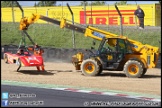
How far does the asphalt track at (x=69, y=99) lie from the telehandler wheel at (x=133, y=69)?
4943mm

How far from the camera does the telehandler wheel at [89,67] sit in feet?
58.4

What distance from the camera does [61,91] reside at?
1323cm

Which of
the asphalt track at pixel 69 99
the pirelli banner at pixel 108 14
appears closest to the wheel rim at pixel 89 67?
the asphalt track at pixel 69 99

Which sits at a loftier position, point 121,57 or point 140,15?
point 140,15

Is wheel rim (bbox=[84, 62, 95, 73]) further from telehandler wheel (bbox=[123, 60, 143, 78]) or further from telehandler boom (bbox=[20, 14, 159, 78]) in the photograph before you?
telehandler wheel (bbox=[123, 60, 143, 78])

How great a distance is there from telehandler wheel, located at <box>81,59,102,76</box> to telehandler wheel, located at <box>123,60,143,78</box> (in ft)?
3.87

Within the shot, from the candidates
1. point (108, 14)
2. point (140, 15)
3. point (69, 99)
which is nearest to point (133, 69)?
point (69, 99)

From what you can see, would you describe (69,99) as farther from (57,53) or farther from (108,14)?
(108,14)

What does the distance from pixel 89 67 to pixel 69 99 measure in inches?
257

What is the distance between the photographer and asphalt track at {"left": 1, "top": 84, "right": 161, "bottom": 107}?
10.8 metres

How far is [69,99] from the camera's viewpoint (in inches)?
453

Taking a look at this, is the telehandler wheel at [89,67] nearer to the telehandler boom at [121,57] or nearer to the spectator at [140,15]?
the telehandler boom at [121,57]

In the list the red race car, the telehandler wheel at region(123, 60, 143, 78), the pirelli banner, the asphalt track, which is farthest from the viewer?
the pirelli banner

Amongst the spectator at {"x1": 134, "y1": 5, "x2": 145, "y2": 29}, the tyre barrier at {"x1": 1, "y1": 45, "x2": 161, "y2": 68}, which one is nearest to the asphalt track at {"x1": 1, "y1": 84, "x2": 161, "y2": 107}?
the tyre barrier at {"x1": 1, "y1": 45, "x2": 161, "y2": 68}
